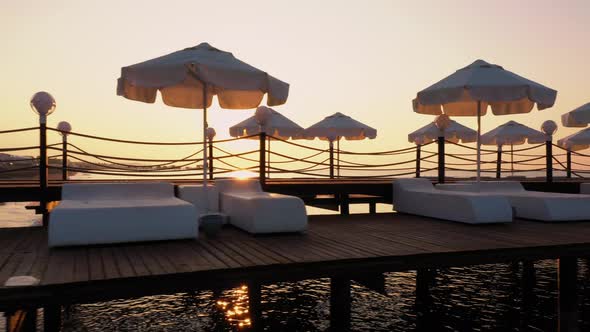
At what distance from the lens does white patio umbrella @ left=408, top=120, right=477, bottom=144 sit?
73.4ft

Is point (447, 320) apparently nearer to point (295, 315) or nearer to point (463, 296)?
point (463, 296)

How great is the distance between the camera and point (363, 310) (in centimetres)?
1054

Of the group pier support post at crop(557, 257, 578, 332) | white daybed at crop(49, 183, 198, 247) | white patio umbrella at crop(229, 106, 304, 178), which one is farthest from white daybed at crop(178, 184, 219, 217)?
white patio umbrella at crop(229, 106, 304, 178)

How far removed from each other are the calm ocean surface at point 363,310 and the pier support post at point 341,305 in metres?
2.59

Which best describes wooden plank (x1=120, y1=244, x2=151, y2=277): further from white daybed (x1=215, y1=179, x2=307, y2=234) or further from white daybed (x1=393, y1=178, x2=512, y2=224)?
white daybed (x1=393, y1=178, x2=512, y2=224)

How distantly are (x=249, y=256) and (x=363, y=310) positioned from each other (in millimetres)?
5503

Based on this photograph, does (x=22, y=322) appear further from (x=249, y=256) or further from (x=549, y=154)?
(x=549, y=154)

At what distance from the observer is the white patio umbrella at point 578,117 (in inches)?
551

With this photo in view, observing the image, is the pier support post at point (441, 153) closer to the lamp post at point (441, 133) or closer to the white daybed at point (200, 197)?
the lamp post at point (441, 133)

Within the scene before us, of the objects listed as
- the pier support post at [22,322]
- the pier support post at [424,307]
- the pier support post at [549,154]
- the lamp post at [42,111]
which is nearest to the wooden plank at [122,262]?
the pier support post at [22,322]

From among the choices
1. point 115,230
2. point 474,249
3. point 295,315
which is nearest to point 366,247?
point 474,249

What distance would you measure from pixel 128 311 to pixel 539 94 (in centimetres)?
960

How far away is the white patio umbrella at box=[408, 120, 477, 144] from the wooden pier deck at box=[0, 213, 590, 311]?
14.1 metres

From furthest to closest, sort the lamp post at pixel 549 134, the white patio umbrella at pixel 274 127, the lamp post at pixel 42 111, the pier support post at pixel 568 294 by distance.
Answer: the white patio umbrella at pixel 274 127, the lamp post at pixel 549 134, the lamp post at pixel 42 111, the pier support post at pixel 568 294
